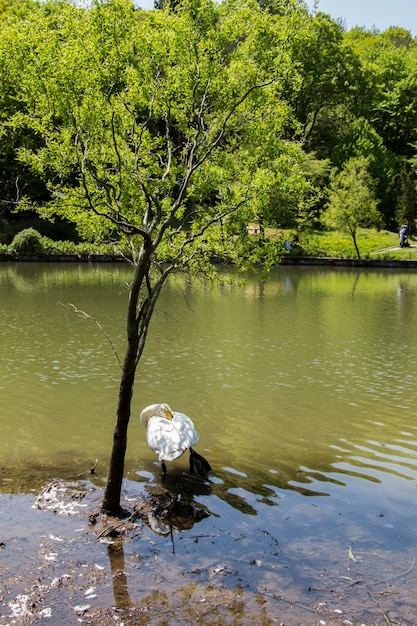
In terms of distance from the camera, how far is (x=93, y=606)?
520cm

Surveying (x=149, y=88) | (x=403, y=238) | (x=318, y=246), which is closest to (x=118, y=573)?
(x=149, y=88)

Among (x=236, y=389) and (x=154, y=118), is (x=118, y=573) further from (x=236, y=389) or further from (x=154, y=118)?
(x=236, y=389)

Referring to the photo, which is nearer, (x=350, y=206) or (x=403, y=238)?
(x=350, y=206)

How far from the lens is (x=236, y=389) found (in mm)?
13344

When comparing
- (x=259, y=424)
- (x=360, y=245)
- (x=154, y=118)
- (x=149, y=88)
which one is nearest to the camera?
(x=149, y=88)

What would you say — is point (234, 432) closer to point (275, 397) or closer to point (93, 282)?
point (275, 397)

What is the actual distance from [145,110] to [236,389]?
7001mm

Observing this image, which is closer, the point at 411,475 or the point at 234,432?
the point at 411,475

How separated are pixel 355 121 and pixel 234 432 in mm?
57594

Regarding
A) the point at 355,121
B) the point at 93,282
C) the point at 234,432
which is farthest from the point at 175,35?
the point at 355,121

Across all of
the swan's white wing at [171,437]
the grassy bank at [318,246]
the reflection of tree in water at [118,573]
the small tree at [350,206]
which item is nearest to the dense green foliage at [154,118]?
the reflection of tree in water at [118,573]

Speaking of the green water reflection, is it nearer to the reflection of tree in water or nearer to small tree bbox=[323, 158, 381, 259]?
the reflection of tree in water

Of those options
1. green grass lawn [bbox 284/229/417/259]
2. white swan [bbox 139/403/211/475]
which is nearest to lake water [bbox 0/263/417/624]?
white swan [bbox 139/403/211/475]

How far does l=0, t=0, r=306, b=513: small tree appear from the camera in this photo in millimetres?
6492
